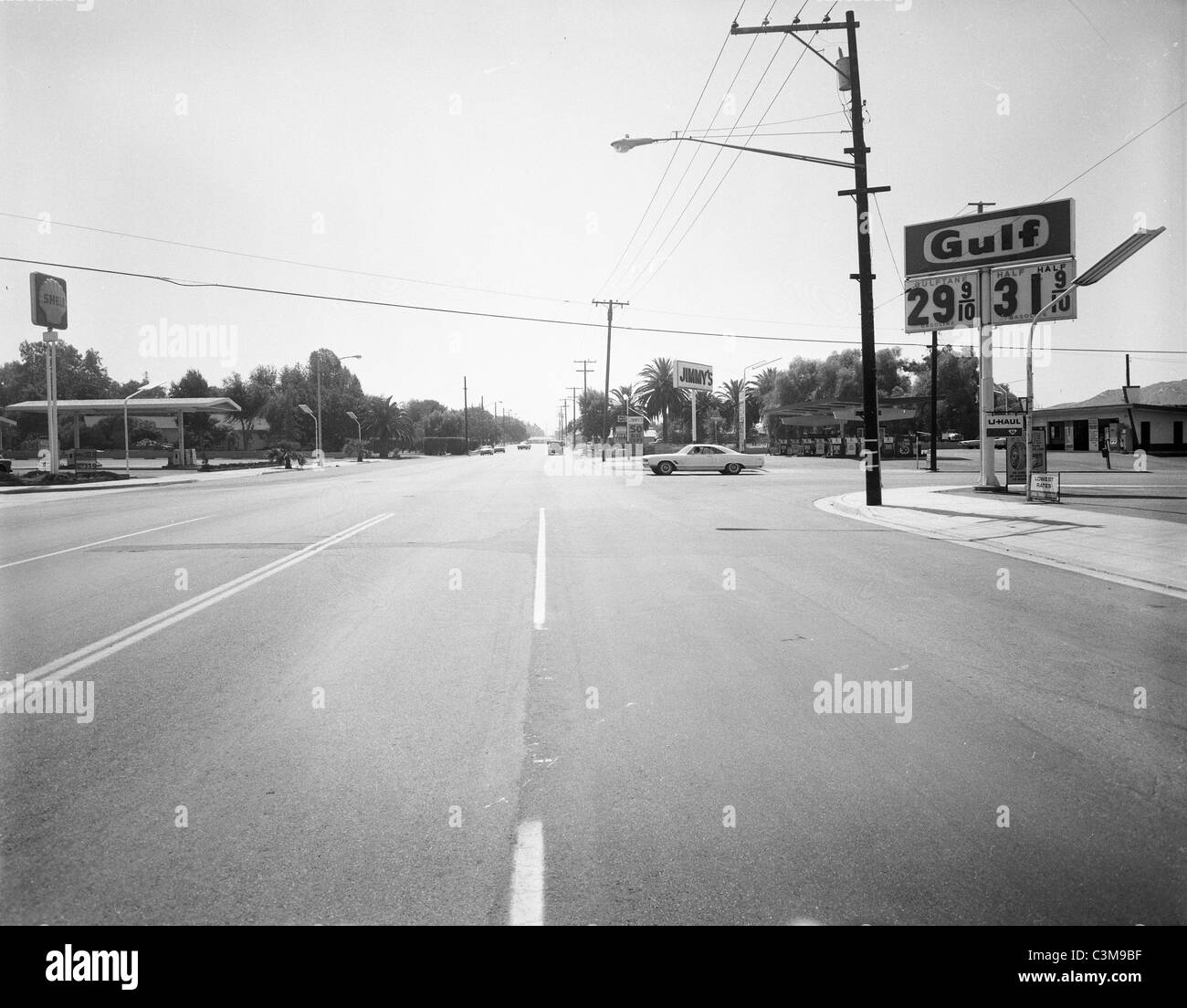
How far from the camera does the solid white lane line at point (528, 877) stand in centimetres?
305

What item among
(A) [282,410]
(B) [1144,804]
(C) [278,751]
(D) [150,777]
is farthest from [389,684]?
(A) [282,410]

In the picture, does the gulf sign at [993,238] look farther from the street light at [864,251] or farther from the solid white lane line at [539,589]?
the solid white lane line at [539,589]

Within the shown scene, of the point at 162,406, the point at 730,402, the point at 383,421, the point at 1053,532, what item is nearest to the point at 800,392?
the point at 730,402

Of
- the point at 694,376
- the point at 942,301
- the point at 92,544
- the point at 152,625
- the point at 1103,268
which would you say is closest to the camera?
the point at 152,625

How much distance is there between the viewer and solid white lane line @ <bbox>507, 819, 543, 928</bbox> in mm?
3053

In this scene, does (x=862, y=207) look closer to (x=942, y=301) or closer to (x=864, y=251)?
(x=864, y=251)

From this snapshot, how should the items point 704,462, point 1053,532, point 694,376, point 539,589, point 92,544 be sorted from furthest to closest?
point 694,376 → point 704,462 → point 1053,532 → point 92,544 → point 539,589

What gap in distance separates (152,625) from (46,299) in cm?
3809

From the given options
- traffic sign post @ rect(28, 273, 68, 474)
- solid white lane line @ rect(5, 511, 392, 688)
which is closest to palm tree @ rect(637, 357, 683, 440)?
traffic sign post @ rect(28, 273, 68, 474)

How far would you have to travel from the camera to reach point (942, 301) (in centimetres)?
2727

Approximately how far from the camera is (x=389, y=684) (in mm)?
6133

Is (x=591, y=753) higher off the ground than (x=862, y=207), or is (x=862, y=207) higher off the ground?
(x=862, y=207)
